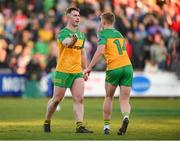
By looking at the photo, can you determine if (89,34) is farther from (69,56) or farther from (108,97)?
(108,97)

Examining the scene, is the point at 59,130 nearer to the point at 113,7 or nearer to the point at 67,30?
the point at 67,30

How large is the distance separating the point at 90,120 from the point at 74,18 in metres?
4.62

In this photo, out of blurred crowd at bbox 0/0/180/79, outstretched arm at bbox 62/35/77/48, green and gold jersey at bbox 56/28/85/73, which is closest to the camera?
outstretched arm at bbox 62/35/77/48

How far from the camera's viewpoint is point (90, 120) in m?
19.7

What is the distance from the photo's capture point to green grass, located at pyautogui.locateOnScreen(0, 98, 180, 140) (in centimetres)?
1496

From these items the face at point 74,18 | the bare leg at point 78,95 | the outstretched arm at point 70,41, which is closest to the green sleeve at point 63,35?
the outstretched arm at point 70,41

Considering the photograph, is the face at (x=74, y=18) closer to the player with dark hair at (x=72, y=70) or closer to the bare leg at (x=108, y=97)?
the player with dark hair at (x=72, y=70)

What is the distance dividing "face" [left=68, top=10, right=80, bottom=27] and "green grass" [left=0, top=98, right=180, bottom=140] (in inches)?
88.2

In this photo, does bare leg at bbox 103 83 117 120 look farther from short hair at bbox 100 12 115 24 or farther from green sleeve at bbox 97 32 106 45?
short hair at bbox 100 12 115 24

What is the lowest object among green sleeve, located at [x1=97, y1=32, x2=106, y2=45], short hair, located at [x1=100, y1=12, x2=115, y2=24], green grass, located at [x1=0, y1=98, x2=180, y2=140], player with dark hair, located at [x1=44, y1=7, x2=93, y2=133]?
green grass, located at [x1=0, y1=98, x2=180, y2=140]

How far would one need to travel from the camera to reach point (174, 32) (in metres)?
31.5

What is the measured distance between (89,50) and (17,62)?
2993mm

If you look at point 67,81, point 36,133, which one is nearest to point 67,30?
point 67,81

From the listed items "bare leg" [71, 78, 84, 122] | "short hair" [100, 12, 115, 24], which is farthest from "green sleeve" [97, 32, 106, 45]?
"bare leg" [71, 78, 84, 122]
